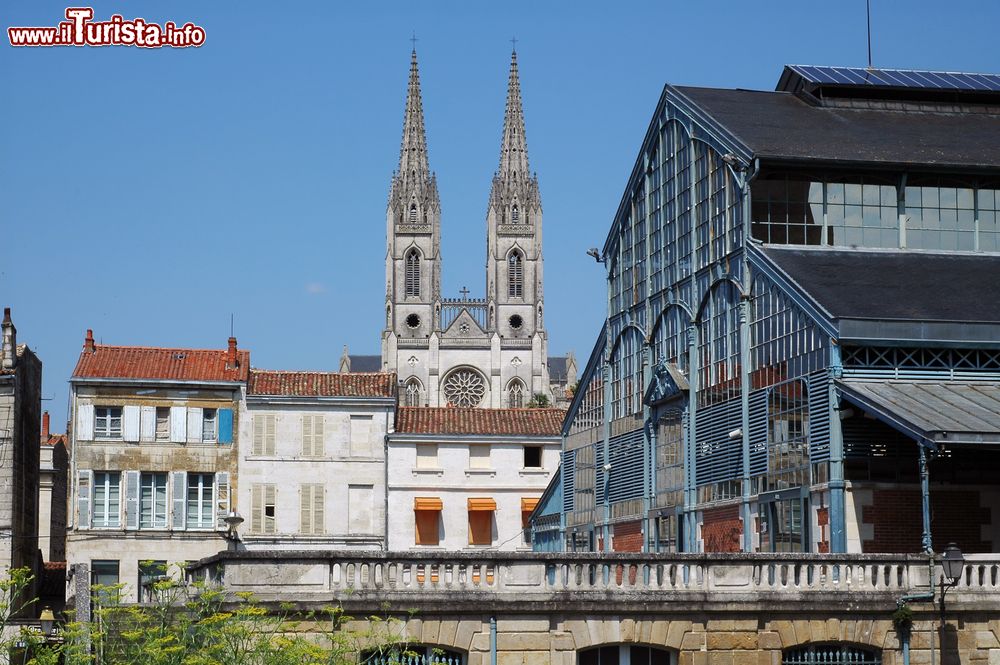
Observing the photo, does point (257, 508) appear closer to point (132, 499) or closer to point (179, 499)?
point (179, 499)

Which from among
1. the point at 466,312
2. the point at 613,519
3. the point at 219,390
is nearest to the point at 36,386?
the point at 219,390

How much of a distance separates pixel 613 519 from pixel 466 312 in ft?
371

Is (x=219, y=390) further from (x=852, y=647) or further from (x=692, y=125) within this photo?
(x=852, y=647)

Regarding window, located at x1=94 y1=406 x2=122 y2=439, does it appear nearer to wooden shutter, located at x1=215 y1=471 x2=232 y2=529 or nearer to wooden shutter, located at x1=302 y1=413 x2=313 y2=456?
wooden shutter, located at x1=215 y1=471 x2=232 y2=529

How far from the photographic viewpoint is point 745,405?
3753cm

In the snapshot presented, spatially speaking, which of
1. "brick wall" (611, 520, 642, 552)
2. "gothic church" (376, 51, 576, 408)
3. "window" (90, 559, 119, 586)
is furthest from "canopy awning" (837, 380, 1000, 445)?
"gothic church" (376, 51, 576, 408)

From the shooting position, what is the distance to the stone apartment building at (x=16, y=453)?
50500 millimetres

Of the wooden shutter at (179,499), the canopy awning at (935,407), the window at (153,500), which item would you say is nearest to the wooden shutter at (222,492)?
the wooden shutter at (179,499)

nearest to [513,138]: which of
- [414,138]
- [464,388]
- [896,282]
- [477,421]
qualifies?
Answer: [414,138]

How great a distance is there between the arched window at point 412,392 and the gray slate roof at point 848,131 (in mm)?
107718

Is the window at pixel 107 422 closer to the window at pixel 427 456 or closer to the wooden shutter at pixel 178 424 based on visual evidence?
the wooden shutter at pixel 178 424

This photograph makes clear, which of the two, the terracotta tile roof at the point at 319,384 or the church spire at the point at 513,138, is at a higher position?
the church spire at the point at 513,138

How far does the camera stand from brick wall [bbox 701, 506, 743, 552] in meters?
37.8

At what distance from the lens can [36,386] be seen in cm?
5769
